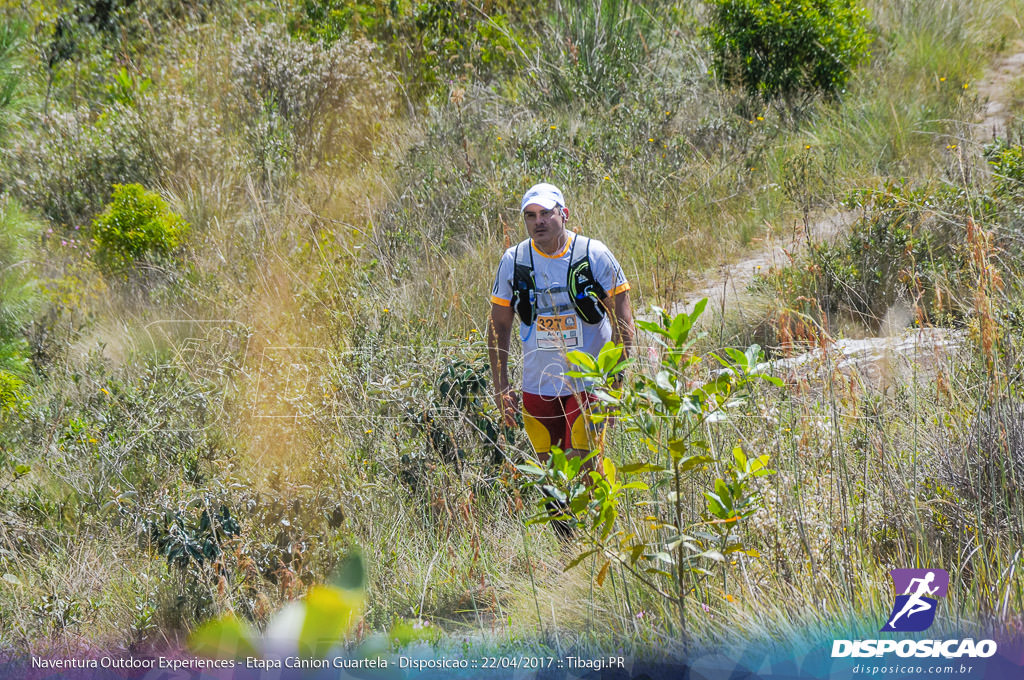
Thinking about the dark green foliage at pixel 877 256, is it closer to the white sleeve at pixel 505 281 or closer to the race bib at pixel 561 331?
the race bib at pixel 561 331

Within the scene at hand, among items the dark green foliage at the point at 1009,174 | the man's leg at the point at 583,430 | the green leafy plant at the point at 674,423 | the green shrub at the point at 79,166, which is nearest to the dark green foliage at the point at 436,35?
the green shrub at the point at 79,166

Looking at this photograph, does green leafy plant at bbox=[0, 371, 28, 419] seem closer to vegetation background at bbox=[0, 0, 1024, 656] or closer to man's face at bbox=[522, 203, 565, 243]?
vegetation background at bbox=[0, 0, 1024, 656]

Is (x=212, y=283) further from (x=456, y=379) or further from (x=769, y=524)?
(x=769, y=524)

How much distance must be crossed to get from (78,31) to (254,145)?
5.54 meters

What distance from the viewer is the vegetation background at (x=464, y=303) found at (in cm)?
277

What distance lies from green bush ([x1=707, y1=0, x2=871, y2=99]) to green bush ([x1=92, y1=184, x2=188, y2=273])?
633 cm

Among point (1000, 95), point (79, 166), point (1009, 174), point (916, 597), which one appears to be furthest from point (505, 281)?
point (79, 166)

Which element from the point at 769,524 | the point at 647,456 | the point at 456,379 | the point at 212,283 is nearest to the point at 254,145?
the point at 212,283

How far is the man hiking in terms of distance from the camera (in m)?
3.83

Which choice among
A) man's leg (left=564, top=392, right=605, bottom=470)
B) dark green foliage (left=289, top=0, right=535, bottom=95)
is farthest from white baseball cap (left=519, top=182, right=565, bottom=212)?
dark green foliage (left=289, top=0, right=535, bottom=95)

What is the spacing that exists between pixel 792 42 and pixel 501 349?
6335 mm

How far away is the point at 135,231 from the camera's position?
8219mm

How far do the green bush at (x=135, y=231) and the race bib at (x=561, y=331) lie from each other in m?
5.70

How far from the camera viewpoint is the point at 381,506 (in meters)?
4.30
